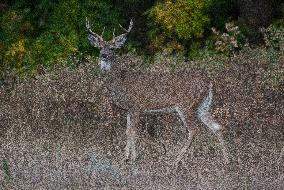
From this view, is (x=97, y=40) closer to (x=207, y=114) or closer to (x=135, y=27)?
(x=207, y=114)

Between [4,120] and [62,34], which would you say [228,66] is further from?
[62,34]

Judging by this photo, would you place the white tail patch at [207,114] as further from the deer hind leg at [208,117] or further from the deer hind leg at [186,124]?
the deer hind leg at [186,124]

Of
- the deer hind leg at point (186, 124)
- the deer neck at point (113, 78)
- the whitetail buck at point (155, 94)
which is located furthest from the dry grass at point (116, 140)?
the deer neck at point (113, 78)

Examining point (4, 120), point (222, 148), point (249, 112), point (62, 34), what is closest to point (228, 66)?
point (249, 112)

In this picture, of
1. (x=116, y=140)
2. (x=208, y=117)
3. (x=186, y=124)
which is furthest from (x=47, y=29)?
(x=186, y=124)

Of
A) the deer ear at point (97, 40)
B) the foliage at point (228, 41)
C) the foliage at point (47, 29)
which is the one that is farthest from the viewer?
the foliage at point (47, 29)

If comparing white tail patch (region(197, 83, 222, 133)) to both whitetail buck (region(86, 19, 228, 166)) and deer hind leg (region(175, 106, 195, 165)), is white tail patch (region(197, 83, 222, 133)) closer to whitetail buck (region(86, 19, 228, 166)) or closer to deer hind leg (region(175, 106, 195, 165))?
whitetail buck (region(86, 19, 228, 166))

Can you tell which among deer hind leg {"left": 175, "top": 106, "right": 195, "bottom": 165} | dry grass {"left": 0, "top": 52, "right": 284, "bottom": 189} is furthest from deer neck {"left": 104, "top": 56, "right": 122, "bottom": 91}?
deer hind leg {"left": 175, "top": 106, "right": 195, "bottom": 165}
